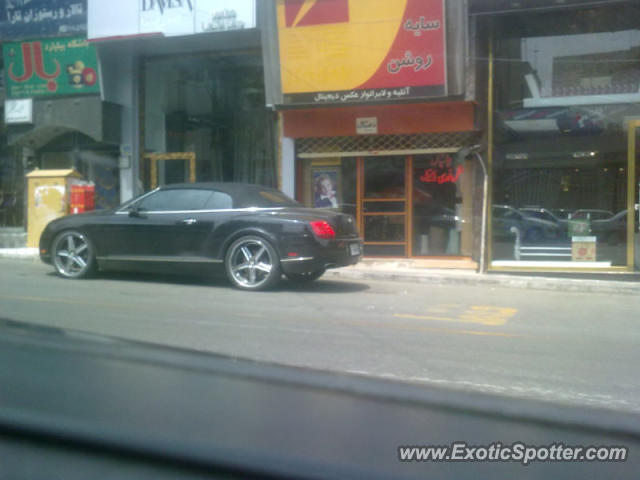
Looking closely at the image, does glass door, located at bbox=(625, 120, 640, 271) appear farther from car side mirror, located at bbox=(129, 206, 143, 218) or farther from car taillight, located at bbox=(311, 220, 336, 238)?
car side mirror, located at bbox=(129, 206, 143, 218)

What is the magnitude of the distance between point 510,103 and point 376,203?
3.20 meters

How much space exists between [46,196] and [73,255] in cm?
545

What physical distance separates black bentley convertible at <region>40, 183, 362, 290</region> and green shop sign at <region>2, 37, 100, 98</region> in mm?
6459

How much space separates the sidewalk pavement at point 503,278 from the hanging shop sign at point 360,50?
3204 millimetres

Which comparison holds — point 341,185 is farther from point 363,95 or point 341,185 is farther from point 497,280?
point 497,280

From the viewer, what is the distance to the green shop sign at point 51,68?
50.1ft

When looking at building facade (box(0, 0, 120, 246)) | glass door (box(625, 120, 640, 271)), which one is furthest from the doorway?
building facade (box(0, 0, 120, 246))

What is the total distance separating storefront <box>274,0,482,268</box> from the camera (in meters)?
12.2

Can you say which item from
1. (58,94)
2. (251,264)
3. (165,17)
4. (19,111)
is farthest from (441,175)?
(19,111)

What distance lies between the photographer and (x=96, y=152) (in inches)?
649

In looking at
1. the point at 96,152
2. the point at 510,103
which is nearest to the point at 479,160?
the point at 510,103

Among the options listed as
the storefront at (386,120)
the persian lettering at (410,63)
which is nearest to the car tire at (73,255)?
the storefront at (386,120)

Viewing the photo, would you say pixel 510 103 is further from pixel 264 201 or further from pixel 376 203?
pixel 264 201

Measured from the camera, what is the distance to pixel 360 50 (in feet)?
41.2
